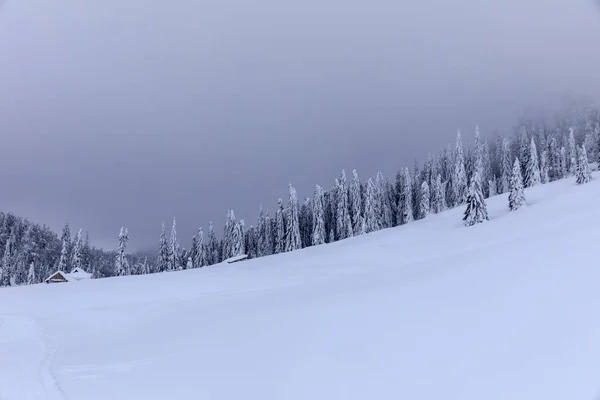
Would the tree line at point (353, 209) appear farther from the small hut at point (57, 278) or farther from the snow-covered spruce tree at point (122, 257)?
the small hut at point (57, 278)

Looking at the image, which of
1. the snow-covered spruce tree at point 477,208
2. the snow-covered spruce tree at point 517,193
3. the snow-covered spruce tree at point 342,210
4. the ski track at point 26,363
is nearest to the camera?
the ski track at point 26,363

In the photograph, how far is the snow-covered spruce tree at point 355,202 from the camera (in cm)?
6862

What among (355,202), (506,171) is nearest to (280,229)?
(355,202)

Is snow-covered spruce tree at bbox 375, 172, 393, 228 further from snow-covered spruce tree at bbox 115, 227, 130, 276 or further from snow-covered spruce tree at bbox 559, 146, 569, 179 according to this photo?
snow-covered spruce tree at bbox 115, 227, 130, 276

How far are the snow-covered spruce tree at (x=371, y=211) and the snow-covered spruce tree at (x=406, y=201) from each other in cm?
716

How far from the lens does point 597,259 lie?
1154 cm

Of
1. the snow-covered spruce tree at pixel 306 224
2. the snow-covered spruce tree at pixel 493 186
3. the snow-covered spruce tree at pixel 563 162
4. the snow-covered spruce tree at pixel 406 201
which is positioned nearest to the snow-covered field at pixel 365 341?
the snow-covered spruce tree at pixel 406 201

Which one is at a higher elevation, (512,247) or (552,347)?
(512,247)

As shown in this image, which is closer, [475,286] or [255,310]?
[475,286]

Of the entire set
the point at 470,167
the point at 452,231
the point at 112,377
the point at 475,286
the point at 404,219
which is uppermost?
the point at 470,167

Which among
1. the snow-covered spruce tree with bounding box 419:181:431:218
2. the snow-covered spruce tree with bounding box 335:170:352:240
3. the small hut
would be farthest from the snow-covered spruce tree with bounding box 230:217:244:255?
the snow-covered spruce tree with bounding box 419:181:431:218

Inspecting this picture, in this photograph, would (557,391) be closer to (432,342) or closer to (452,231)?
(432,342)

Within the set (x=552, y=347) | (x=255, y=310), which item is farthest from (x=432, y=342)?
(x=255, y=310)

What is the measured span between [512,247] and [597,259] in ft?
18.5
